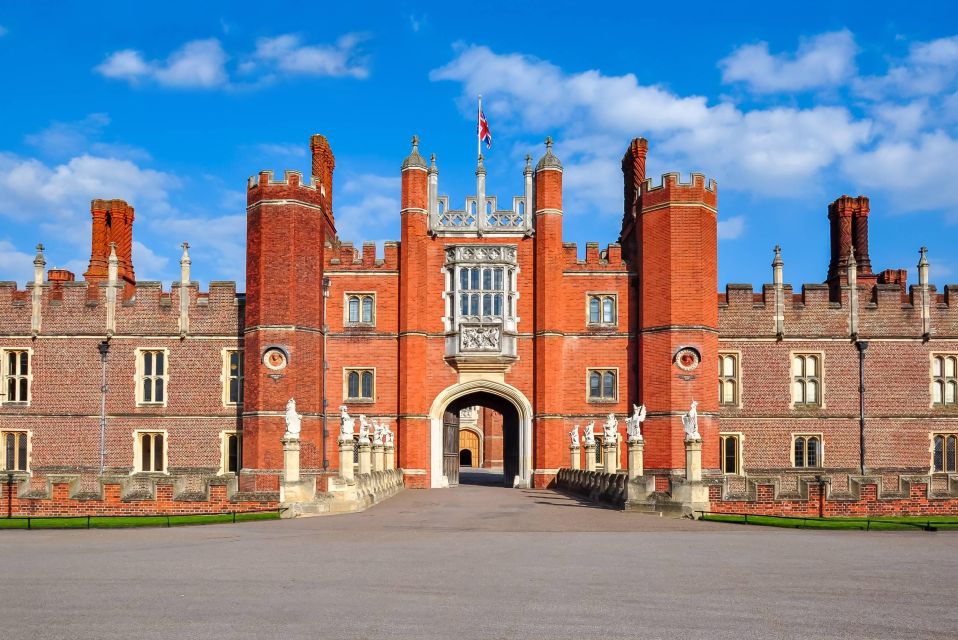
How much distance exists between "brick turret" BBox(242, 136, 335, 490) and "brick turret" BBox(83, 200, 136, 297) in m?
7.38

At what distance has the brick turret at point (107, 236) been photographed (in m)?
38.4

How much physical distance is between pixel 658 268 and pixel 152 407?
18696 millimetres

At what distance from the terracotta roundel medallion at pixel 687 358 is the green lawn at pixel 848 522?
12.1 metres

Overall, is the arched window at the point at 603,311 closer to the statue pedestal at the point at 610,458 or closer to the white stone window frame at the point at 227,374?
the statue pedestal at the point at 610,458

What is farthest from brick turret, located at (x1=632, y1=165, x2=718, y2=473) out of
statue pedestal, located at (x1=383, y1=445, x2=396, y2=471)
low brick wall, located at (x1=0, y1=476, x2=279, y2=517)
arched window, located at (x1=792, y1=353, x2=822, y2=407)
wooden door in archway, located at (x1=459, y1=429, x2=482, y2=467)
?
wooden door in archway, located at (x1=459, y1=429, x2=482, y2=467)

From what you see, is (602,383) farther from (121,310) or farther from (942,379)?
(121,310)

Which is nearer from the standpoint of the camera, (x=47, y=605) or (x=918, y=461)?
(x=47, y=605)

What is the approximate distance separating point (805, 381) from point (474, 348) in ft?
39.4

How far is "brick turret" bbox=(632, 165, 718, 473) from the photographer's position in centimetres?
3288

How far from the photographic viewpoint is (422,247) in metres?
35.5

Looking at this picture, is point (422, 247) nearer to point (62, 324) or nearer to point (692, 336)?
point (692, 336)

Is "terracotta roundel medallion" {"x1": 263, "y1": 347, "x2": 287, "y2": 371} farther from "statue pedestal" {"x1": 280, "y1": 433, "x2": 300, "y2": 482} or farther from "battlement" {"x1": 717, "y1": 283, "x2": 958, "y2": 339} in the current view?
"battlement" {"x1": 717, "y1": 283, "x2": 958, "y2": 339}

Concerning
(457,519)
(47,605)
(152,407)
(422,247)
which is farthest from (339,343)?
(47,605)

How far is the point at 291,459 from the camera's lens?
22188 mm
